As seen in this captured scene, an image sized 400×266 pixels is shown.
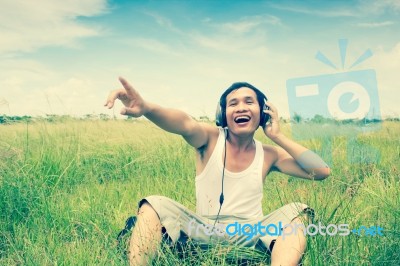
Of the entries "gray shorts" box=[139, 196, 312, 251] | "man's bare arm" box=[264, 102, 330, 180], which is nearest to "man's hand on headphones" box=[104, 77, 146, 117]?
"gray shorts" box=[139, 196, 312, 251]

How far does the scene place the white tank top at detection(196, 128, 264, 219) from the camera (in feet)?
9.05

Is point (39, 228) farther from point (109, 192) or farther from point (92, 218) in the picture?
point (109, 192)

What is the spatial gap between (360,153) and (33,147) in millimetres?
3992

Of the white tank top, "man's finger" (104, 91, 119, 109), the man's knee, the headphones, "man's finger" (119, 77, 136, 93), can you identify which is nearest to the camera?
"man's finger" (104, 91, 119, 109)

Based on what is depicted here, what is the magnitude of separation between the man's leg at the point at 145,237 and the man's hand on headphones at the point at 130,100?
1.95 feet

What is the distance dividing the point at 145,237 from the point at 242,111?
42.9 inches

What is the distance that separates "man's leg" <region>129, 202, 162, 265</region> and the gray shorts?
4 cm

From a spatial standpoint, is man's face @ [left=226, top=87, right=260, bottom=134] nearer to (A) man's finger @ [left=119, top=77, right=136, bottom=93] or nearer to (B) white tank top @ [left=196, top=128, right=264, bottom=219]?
(B) white tank top @ [left=196, top=128, right=264, bottom=219]

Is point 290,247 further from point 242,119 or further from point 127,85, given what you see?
point 127,85

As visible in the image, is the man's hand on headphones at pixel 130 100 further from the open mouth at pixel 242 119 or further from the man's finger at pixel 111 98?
the open mouth at pixel 242 119

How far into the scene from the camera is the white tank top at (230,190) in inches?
109

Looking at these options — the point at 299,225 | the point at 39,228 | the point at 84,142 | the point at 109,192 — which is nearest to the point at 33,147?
the point at 84,142

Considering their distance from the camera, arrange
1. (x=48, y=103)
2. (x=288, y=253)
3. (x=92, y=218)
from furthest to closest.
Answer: (x=48, y=103) < (x=92, y=218) < (x=288, y=253)

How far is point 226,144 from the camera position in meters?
2.94
